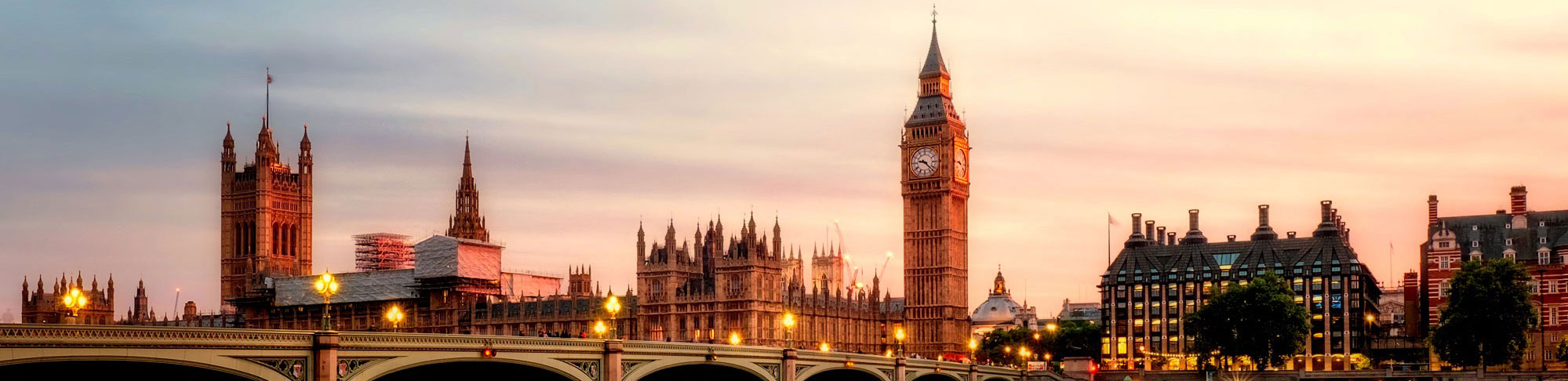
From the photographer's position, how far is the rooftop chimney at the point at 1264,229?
184 m

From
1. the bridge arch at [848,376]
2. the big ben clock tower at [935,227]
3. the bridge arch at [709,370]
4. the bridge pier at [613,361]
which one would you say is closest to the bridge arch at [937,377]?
the bridge arch at [848,376]

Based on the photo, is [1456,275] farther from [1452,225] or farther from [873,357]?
[873,357]

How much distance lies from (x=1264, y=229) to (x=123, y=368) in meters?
147

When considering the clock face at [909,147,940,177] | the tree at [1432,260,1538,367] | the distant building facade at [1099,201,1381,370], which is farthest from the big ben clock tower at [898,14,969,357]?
the tree at [1432,260,1538,367]

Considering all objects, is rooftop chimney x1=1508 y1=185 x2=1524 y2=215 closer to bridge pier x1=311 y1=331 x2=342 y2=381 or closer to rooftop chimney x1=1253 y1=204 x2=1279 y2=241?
rooftop chimney x1=1253 y1=204 x2=1279 y2=241

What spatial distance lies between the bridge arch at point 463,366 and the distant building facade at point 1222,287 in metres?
112

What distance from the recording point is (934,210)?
175125 millimetres

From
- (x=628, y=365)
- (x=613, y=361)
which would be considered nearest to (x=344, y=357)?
(x=613, y=361)

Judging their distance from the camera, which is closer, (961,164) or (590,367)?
(590,367)

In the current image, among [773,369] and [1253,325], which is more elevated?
[1253,325]

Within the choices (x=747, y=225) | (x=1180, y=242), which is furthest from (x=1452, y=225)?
(x=747, y=225)

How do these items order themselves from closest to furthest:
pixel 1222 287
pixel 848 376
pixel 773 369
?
pixel 773 369 → pixel 848 376 → pixel 1222 287

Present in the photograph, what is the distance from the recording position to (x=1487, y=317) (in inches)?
5236

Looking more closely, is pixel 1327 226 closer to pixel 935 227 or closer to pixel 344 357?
pixel 935 227
